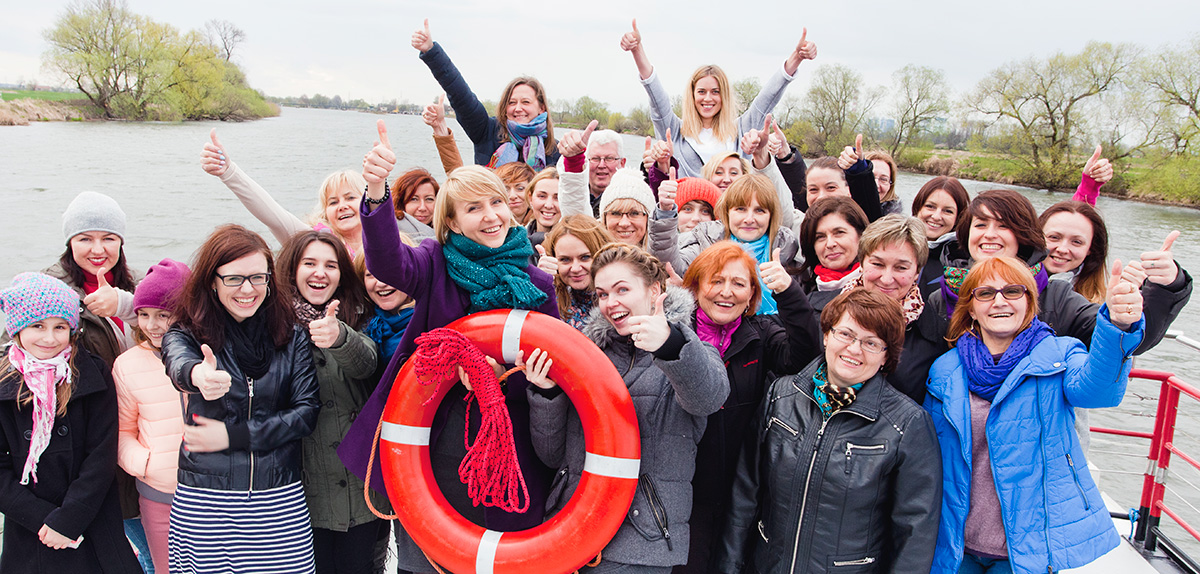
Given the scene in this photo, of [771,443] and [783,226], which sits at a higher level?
[783,226]

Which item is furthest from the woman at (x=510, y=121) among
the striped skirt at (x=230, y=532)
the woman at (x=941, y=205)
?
the striped skirt at (x=230, y=532)

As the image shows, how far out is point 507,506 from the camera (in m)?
1.80

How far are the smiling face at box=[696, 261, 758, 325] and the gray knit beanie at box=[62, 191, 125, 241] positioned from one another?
2.25m

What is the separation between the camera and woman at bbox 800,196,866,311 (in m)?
2.25

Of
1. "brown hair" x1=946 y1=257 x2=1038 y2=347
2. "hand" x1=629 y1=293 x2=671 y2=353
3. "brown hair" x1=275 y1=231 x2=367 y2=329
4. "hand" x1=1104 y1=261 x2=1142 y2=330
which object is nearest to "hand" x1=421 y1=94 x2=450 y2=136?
"brown hair" x1=275 y1=231 x2=367 y2=329

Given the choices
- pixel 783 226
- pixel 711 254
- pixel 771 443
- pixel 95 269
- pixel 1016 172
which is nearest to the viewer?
pixel 771 443

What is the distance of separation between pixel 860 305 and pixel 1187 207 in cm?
2406

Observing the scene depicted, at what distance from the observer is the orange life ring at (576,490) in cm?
168

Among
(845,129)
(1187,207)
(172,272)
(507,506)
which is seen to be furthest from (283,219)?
(1187,207)

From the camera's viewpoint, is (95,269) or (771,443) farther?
(95,269)

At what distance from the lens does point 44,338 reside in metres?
1.95

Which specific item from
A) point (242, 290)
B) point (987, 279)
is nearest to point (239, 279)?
point (242, 290)

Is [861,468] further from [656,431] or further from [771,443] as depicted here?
[656,431]

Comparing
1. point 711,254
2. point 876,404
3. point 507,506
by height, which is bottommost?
point 507,506
